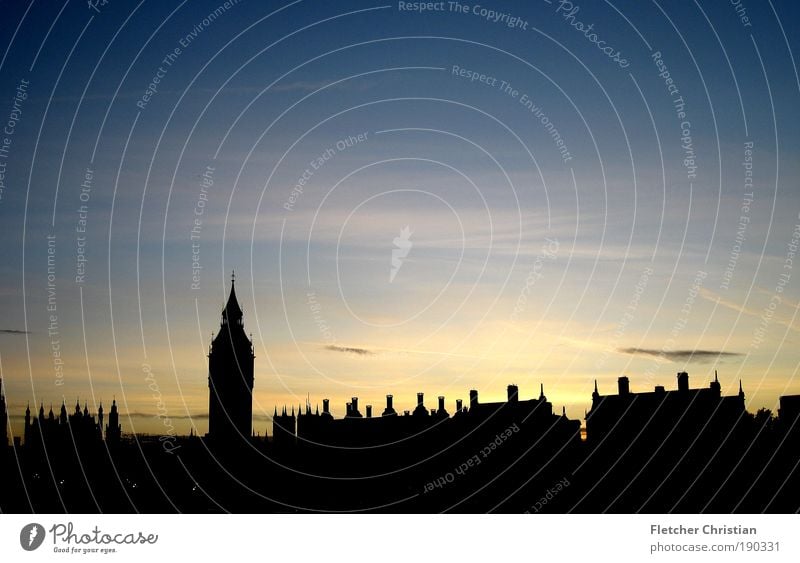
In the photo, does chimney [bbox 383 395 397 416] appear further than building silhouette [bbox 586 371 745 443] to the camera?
Yes

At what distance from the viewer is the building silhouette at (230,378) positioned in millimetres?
130375

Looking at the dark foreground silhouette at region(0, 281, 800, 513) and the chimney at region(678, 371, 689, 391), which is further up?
the chimney at region(678, 371, 689, 391)

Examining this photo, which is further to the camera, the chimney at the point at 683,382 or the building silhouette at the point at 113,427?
the building silhouette at the point at 113,427

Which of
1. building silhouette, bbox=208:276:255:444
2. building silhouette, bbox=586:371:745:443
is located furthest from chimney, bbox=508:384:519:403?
building silhouette, bbox=208:276:255:444

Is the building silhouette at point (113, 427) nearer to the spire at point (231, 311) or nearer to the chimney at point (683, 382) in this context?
the spire at point (231, 311)

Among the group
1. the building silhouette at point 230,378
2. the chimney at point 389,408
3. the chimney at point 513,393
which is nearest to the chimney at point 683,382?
the chimney at point 513,393

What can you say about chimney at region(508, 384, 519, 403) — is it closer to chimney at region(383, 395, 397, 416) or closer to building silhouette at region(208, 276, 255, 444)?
chimney at region(383, 395, 397, 416)

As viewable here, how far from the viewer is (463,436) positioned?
78.1m

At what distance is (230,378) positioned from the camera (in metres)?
133

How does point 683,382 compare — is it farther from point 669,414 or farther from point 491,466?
point 491,466

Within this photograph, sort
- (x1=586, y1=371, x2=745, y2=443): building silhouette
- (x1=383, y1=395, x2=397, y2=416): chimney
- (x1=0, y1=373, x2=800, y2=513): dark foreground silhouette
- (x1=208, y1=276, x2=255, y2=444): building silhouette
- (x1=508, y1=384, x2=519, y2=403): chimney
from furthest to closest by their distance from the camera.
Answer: (x1=208, y1=276, x2=255, y2=444): building silhouette
(x1=383, y1=395, x2=397, y2=416): chimney
(x1=508, y1=384, x2=519, y2=403): chimney
(x1=586, y1=371, x2=745, y2=443): building silhouette
(x1=0, y1=373, x2=800, y2=513): dark foreground silhouette

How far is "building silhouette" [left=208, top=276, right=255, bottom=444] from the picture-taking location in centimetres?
13038
